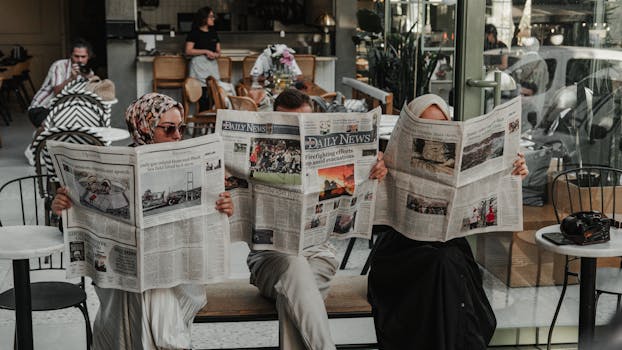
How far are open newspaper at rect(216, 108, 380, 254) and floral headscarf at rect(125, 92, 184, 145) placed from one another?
0.30 metres

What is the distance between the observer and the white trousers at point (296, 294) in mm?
2779

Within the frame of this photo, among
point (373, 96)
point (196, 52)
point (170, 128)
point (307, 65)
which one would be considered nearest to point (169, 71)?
point (196, 52)

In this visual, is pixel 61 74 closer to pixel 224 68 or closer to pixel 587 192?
pixel 224 68

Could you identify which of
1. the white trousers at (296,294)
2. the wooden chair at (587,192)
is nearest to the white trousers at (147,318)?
the white trousers at (296,294)

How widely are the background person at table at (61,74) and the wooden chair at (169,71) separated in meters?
2.59

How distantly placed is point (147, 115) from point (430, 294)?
1.08 m

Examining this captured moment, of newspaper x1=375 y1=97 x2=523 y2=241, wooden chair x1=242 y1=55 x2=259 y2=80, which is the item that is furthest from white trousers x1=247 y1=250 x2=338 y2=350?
wooden chair x1=242 y1=55 x2=259 y2=80

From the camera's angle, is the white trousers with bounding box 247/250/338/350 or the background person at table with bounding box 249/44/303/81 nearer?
the white trousers with bounding box 247/250/338/350

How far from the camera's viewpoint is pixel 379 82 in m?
7.75

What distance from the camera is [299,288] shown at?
2.82 m

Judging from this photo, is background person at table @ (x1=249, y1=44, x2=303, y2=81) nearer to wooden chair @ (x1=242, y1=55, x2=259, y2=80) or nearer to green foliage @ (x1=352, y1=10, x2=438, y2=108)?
green foliage @ (x1=352, y1=10, x2=438, y2=108)

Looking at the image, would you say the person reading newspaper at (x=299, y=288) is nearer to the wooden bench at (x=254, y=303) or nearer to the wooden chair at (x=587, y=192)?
the wooden bench at (x=254, y=303)

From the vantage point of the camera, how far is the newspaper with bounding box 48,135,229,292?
2.44 meters

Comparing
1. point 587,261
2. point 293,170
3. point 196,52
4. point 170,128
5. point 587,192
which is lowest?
point 587,261
